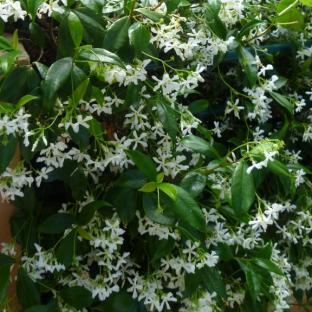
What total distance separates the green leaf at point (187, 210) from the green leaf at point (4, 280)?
41 centimetres

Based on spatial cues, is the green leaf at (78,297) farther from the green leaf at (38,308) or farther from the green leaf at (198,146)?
the green leaf at (198,146)

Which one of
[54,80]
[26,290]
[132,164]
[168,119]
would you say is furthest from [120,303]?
[54,80]

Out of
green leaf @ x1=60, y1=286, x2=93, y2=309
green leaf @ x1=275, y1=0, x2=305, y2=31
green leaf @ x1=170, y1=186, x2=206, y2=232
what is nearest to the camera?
green leaf @ x1=170, y1=186, x2=206, y2=232

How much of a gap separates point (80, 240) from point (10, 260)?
16cm

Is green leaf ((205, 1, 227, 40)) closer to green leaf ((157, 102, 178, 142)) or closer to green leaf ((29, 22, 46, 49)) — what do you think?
green leaf ((157, 102, 178, 142))

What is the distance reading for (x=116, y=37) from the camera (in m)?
1.09

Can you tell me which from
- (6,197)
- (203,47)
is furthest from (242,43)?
(6,197)

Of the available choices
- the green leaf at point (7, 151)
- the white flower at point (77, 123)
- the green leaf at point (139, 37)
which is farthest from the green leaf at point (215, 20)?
the green leaf at point (7, 151)

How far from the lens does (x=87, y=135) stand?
1.05m

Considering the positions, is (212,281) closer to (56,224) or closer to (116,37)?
(56,224)

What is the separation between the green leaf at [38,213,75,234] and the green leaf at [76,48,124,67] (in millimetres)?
381

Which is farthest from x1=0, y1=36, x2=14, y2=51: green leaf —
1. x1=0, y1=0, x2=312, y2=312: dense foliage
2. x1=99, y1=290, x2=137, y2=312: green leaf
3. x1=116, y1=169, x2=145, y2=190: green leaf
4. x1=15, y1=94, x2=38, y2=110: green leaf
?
x1=99, y1=290, x2=137, y2=312: green leaf

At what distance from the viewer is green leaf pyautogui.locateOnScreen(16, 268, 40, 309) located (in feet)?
3.84

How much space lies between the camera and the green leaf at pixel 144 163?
3.60 feet
